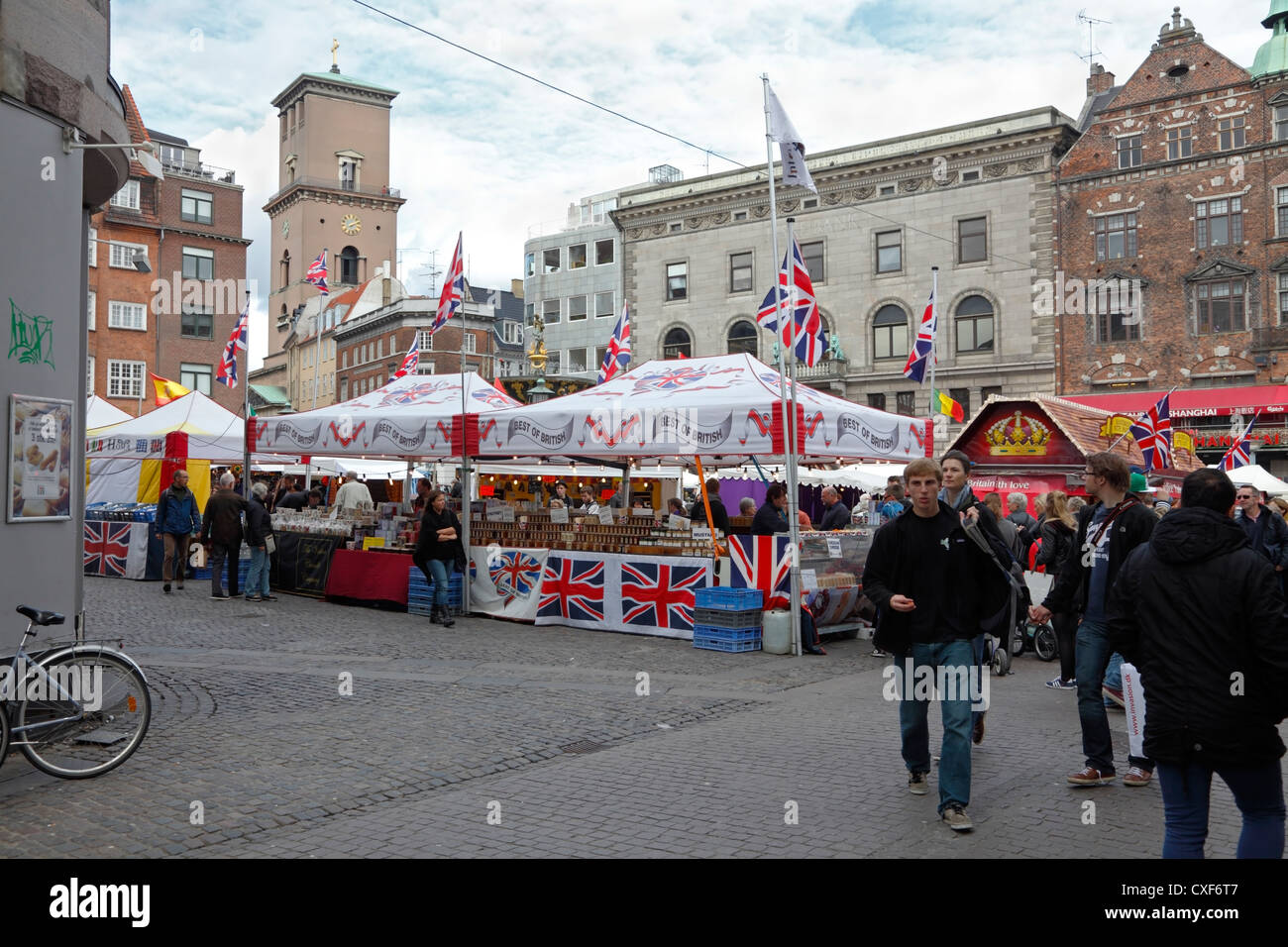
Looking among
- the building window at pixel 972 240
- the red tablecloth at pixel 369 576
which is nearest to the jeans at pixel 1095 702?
the red tablecloth at pixel 369 576

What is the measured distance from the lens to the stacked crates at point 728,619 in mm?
12141

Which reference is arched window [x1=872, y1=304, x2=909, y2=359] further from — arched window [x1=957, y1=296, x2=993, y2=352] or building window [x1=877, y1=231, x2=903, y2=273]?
arched window [x1=957, y1=296, x2=993, y2=352]

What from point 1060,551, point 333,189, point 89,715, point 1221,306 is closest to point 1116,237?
point 1221,306

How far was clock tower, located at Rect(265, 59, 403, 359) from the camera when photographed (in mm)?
86875

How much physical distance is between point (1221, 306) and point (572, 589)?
2958 cm

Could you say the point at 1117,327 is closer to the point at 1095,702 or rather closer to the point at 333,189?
the point at 1095,702

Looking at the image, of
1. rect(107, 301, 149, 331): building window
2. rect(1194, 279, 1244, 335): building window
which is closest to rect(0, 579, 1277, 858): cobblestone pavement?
rect(1194, 279, 1244, 335): building window

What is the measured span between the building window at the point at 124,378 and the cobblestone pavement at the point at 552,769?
40.8 metres

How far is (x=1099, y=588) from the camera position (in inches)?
263

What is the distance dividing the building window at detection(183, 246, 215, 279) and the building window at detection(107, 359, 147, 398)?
216 inches
